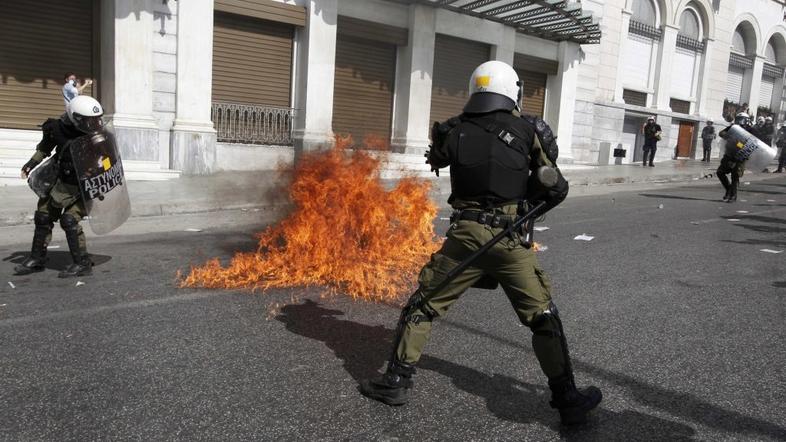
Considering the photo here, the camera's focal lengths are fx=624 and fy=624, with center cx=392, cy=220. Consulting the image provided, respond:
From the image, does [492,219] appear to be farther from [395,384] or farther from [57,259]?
[57,259]

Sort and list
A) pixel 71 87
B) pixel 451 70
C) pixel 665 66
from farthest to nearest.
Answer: pixel 665 66 < pixel 451 70 < pixel 71 87

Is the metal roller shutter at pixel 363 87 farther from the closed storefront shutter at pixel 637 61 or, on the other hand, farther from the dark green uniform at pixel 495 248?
the dark green uniform at pixel 495 248

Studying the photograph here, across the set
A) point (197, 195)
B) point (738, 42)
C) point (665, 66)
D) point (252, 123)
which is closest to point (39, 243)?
point (197, 195)

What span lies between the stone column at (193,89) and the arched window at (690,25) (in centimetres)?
2223

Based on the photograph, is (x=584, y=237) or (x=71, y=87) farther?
(x=71, y=87)

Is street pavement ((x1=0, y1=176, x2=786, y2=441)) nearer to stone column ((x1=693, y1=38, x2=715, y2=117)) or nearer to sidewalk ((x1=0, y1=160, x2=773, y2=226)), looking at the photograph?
sidewalk ((x1=0, y1=160, x2=773, y2=226))

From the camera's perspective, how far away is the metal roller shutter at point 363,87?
1655cm

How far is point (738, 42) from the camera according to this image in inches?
1243

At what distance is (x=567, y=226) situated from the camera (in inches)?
368

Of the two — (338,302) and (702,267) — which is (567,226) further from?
(338,302)

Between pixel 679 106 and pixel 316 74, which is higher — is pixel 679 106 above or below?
above

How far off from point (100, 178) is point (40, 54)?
8.80 m

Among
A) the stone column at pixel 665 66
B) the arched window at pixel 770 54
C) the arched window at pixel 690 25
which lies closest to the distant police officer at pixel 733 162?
the stone column at pixel 665 66

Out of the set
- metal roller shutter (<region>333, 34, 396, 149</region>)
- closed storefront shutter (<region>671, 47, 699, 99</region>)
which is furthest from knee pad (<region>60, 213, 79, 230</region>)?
closed storefront shutter (<region>671, 47, 699, 99</region>)
